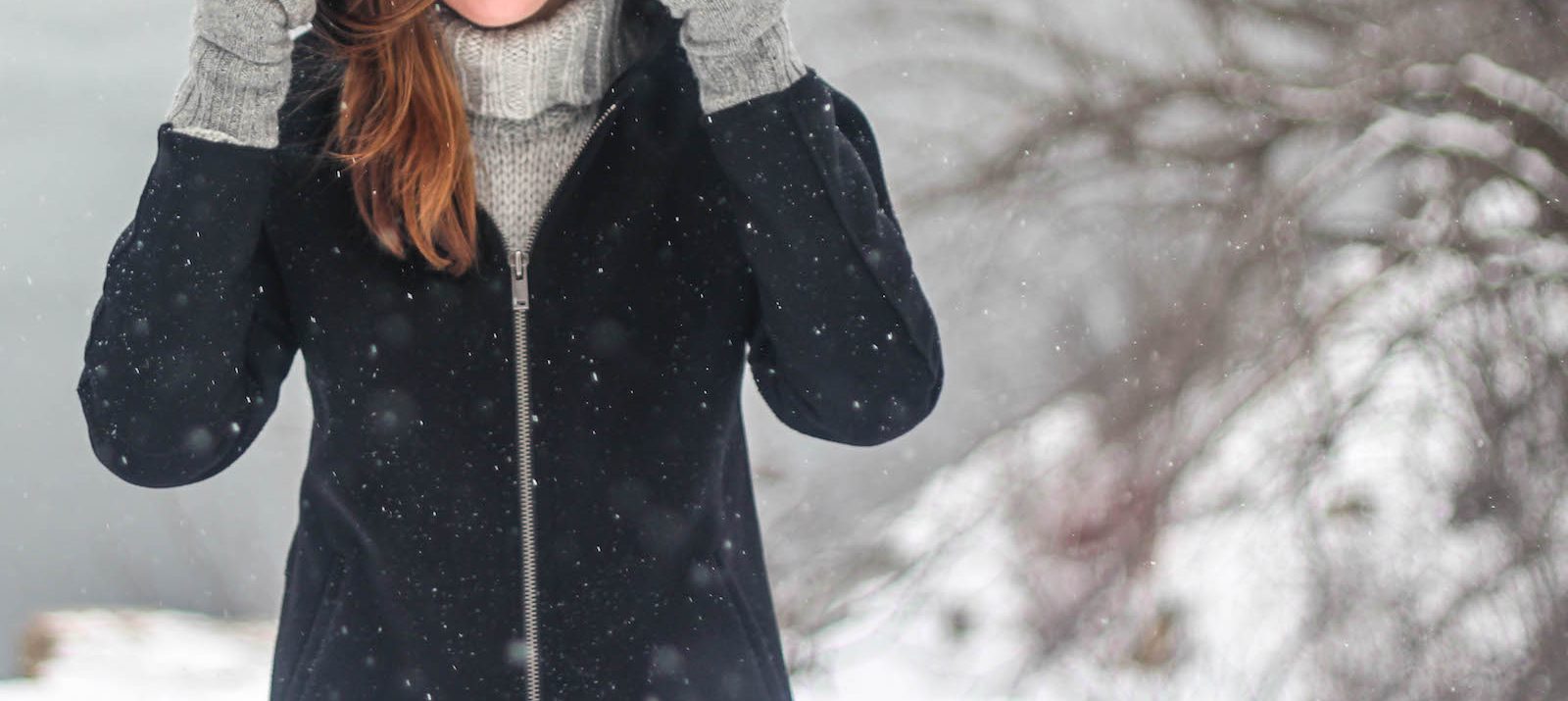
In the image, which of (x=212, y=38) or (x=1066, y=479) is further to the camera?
(x=1066, y=479)

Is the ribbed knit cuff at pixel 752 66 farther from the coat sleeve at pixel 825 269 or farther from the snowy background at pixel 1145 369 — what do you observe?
the snowy background at pixel 1145 369

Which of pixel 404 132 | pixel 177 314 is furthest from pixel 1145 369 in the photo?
pixel 177 314

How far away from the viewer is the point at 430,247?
1.05 metres

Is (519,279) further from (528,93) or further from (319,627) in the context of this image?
(319,627)

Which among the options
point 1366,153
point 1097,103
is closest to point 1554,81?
point 1366,153

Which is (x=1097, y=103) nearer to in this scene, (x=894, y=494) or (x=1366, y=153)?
(x=1366, y=153)

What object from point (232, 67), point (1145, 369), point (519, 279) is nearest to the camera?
Answer: point (232, 67)

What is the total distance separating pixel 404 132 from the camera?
3.56 ft

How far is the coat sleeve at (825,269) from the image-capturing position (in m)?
1.01

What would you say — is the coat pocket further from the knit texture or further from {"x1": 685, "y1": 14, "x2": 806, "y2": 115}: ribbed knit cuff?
{"x1": 685, "y1": 14, "x2": 806, "y2": 115}: ribbed knit cuff

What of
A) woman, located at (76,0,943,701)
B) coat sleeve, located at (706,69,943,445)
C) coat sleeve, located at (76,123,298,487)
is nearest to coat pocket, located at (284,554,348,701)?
woman, located at (76,0,943,701)

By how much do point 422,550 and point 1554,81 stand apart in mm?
1936

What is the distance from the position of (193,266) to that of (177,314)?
0.13 ft

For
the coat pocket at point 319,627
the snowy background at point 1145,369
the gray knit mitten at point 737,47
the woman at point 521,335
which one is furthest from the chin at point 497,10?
the snowy background at point 1145,369
